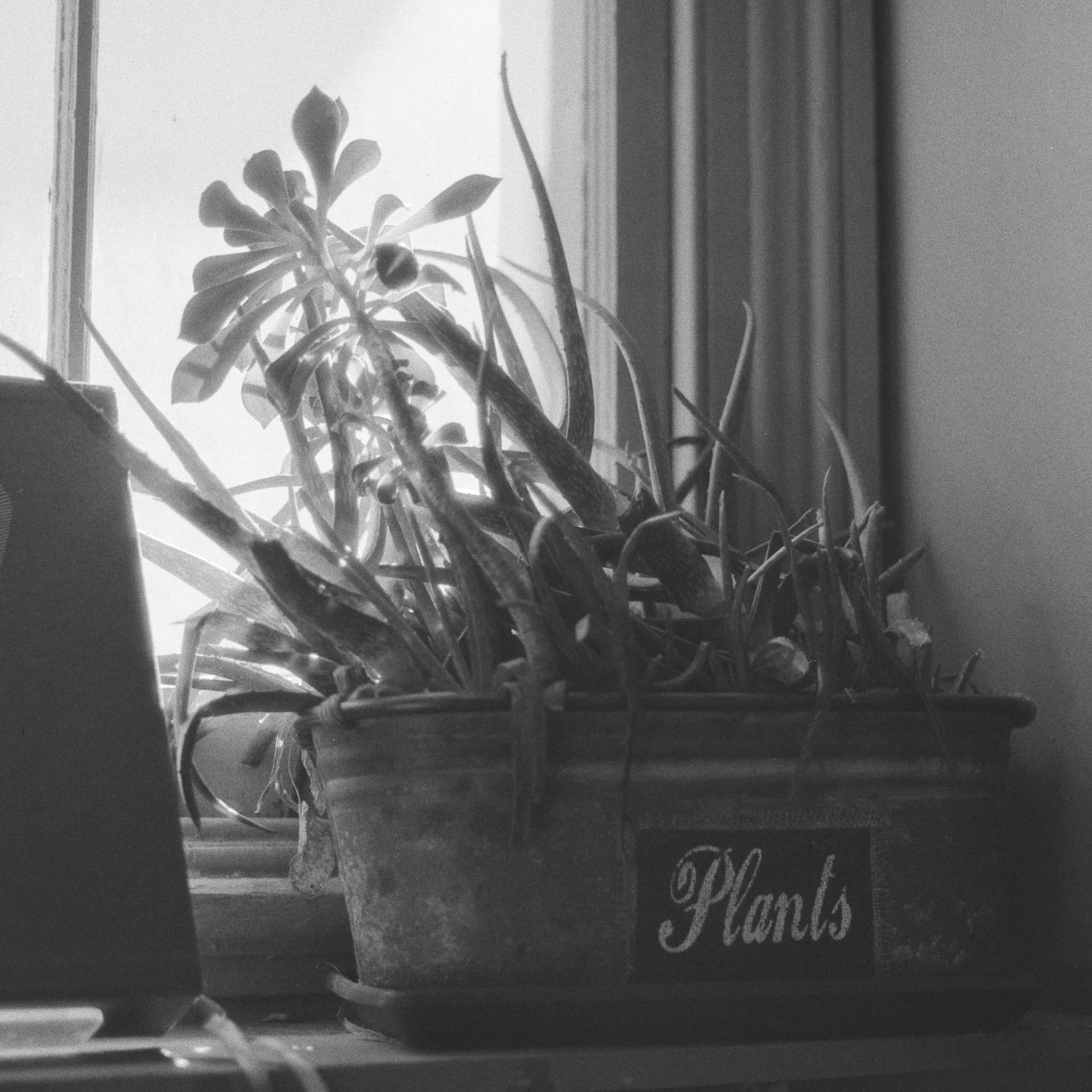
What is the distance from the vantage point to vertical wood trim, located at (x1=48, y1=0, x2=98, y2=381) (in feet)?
2.30

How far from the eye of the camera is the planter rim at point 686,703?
0.44m

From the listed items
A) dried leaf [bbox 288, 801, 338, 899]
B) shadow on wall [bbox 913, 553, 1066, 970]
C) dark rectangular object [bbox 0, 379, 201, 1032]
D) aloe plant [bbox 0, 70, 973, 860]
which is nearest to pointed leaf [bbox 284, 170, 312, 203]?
aloe plant [bbox 0, 70, 973, 860]

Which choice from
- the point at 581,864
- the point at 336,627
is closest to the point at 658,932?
the point at 581,864

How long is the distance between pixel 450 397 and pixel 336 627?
1.15 feet

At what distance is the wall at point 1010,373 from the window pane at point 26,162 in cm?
46

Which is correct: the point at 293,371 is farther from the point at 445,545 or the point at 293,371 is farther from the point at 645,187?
the point at 645,187

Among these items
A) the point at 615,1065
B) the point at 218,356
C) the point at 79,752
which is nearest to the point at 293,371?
the point at 218,356

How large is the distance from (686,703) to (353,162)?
282 millimetres

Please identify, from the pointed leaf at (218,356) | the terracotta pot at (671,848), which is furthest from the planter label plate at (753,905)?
the pointed leaf at (218,356)

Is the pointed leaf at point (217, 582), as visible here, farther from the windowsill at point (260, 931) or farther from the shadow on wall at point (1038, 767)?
the shadow on wall at point (1038, 767)

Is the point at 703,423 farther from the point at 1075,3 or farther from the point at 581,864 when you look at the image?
the point at 1075,3

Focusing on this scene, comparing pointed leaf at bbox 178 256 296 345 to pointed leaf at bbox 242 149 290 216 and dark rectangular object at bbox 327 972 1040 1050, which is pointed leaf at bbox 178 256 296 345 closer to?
pointed leaf at bbox 242 149 290 216

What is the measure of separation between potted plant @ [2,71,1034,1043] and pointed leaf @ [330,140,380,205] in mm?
28

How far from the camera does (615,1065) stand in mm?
415
